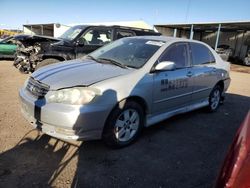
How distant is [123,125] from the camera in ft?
12.6

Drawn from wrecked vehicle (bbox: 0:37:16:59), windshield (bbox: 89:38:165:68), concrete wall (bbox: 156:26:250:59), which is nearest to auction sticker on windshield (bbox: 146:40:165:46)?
windshield (bbox: 89:38:165:68)

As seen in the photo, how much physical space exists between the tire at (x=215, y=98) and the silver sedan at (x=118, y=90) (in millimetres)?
641

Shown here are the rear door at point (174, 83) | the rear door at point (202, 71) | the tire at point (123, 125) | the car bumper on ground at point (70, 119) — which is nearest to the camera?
the car bumper on ground at point (70, 119)

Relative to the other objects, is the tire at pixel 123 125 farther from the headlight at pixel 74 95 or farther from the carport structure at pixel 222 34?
the carport structure at pixel 222 34

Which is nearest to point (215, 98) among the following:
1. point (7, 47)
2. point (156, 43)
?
point (156, 43)

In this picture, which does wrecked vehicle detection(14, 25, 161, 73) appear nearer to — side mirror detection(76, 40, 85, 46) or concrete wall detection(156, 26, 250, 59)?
side mirror detection(76, 40, 85, 46)

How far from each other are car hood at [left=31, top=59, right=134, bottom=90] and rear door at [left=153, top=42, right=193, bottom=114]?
62 cm

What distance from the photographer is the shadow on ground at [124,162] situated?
306cm

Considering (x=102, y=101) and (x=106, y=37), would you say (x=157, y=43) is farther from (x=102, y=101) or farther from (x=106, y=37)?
(x=106, y=37)

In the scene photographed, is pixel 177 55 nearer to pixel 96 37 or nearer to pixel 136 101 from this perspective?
pixel 136 101

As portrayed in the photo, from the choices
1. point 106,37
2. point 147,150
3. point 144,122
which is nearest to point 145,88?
point 144,122

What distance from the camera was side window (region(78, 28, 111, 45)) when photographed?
27.4 feet

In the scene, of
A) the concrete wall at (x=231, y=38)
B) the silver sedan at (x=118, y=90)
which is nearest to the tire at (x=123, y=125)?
the silver sedan at (x=118, y=90)

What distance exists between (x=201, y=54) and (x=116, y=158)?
3.09m
